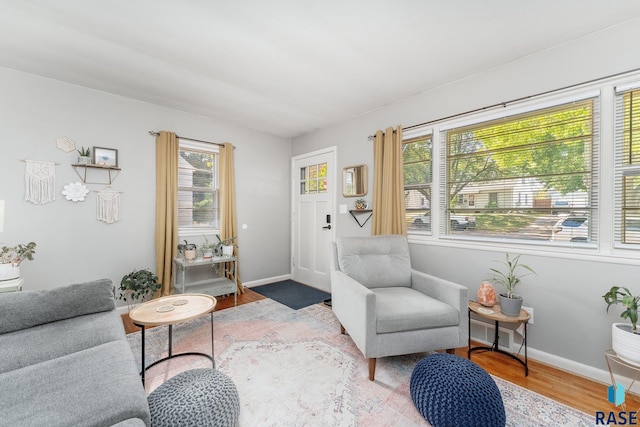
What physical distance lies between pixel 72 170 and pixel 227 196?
1615 mm

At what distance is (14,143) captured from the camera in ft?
7.89

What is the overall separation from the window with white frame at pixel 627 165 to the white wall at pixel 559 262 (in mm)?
70

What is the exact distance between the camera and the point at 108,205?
9.40 ft

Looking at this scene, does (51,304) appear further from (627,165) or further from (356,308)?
(627,165)

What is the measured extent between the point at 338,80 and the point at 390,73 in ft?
1.63

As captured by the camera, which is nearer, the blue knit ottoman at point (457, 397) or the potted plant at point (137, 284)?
the blue knit ottoman at point (457, 397)

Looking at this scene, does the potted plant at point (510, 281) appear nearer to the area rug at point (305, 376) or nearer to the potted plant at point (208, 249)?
the area rug at point (305, 376)

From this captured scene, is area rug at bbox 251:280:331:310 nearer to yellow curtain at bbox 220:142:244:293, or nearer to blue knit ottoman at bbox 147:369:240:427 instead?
yellow curtain at bbox 220:142:244:293

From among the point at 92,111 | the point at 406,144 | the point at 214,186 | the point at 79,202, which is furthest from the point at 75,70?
the point at 406,144

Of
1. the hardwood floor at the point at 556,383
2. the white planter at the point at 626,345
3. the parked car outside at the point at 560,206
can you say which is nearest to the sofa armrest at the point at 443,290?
the hardwood floor at the point at 556,383

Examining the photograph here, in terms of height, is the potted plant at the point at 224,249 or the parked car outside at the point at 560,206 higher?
the parked car outside at the point at 560,206

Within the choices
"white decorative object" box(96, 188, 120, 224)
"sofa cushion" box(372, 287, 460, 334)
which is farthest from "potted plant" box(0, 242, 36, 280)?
"sofa cushion" box(372, 287, 460, 334)

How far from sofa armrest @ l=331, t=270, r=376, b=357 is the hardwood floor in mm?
1014

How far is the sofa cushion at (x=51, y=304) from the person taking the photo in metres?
1.50
